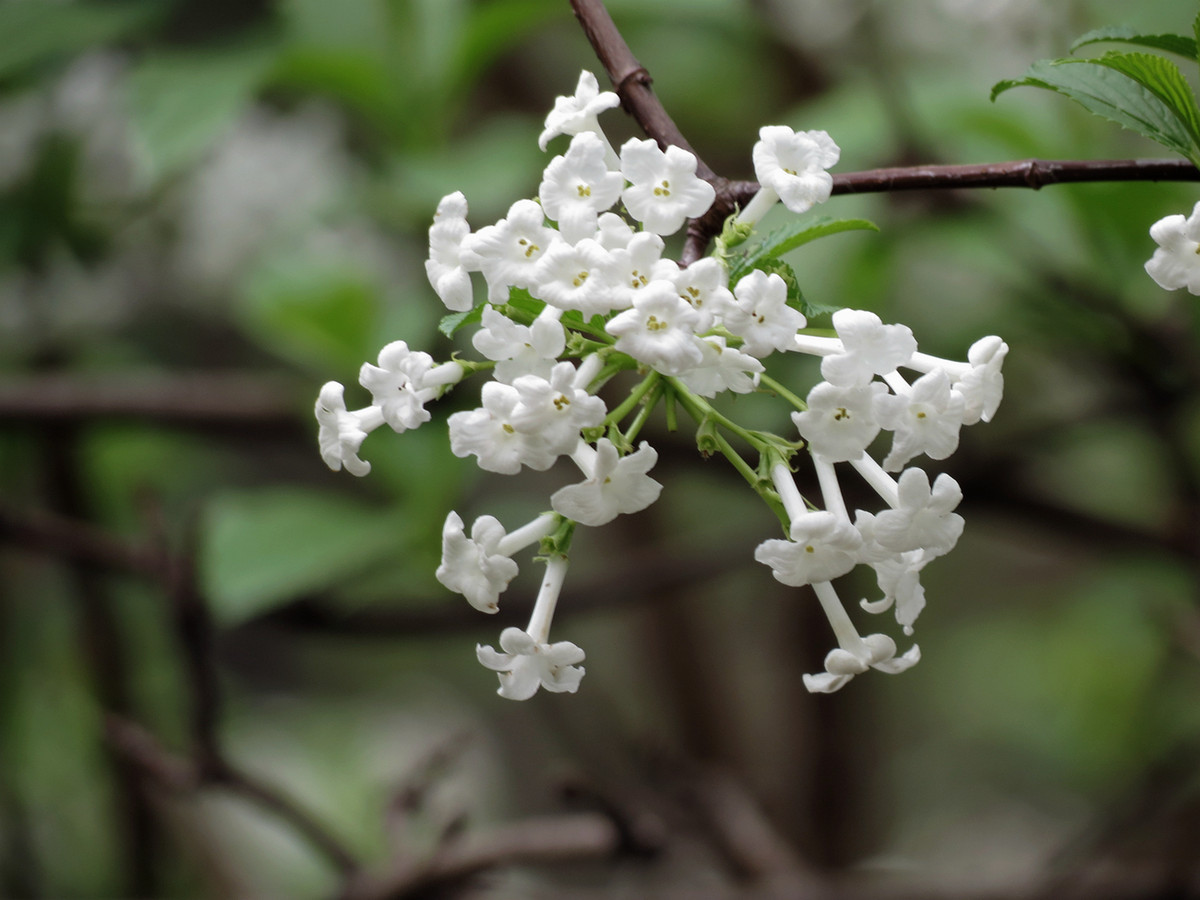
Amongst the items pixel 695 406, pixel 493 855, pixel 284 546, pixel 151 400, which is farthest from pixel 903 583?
pixel 151 400

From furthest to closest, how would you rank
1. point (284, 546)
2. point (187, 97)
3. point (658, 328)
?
1. point (284, 546)
2. point (187, 97)
3. point (658, 328)

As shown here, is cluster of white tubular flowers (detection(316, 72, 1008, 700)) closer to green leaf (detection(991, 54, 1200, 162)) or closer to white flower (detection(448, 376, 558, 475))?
white flower (detection(448, 376, 558, 475))

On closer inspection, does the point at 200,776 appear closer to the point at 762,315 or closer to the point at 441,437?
the point at 441,437

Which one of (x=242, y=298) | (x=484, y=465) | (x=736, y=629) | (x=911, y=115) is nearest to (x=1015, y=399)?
(x=911, y=115)

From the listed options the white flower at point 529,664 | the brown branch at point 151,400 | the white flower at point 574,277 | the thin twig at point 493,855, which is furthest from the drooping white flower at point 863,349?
the brown branch at point 151,400

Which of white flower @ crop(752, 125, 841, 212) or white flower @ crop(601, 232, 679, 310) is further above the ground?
white flower @ crop(752, 125, 841, 212)

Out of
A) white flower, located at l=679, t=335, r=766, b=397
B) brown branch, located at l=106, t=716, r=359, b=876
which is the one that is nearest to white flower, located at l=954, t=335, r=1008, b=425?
white flower, located at l=679, t=335, r=766, b=397

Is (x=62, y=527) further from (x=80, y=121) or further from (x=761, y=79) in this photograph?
(x=761, y=79)
